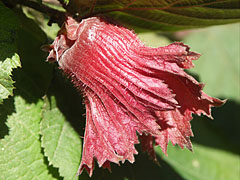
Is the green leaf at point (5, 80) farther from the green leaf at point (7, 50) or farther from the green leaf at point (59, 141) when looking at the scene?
the green leaf at point (59, 141)

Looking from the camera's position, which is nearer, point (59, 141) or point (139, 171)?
point (59, 141)

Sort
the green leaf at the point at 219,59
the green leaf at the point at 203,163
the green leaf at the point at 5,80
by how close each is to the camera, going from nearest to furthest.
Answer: the green leaf at the point at 5,80 < the green leaf at the point at 203,163 < the green leaf at the point at 219,59

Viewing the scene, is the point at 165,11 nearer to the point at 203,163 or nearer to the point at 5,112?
the point at 5,112

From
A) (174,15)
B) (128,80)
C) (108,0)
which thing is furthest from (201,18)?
(128,80)

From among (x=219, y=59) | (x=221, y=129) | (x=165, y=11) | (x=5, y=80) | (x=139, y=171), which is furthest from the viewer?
(x=219, y=59)

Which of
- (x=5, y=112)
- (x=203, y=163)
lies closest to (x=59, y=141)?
(x=5, y=112)

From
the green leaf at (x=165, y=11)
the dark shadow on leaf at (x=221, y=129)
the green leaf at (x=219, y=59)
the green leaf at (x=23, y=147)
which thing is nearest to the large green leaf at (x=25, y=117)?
the green leaf at (x=23, y=147)
